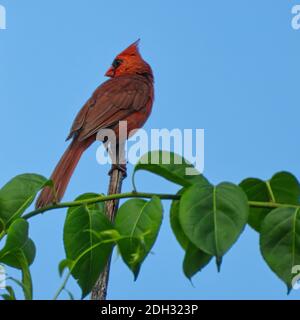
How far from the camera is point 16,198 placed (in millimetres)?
1072

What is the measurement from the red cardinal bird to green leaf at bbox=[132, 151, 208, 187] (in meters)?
1.38

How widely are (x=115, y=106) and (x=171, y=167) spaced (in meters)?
2.74

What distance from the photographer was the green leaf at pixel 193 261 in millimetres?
985

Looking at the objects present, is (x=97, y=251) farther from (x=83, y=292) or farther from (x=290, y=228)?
(x=290, y=228)

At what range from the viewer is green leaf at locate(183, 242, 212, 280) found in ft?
3.23

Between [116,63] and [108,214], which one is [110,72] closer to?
[116,63]

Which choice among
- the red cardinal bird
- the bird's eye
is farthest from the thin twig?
the bird's eye

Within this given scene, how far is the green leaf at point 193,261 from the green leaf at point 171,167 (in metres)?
0.11

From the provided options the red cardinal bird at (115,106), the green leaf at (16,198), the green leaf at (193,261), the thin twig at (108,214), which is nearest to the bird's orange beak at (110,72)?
the red cardinal bird at (115,106)

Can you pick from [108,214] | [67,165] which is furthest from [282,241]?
[67,165]

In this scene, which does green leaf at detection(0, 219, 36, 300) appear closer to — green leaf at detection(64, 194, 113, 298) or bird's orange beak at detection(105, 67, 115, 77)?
green leaf at detection(64, 194, 113, 298)

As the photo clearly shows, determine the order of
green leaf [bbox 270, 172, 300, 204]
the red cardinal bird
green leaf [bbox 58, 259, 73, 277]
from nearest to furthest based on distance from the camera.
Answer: green leaf [bbox 58, 259, 73, 277] < green leaf [bbox 270, 172, 300, 204] < the red cardinal bird

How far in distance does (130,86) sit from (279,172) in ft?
10.1

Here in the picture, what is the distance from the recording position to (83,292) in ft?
3.37
